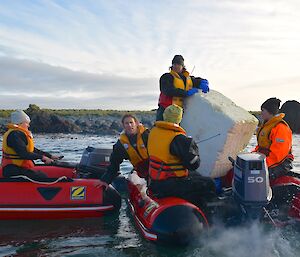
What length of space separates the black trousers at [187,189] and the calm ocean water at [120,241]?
443 mm

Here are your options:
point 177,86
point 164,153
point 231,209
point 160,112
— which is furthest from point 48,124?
point 231,209

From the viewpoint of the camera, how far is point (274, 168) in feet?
19.2

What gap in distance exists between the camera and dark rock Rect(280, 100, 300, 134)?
38750 millimetres

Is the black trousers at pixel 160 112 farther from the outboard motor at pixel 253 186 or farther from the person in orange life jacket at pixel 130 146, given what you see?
the outboard motor at pixel 253 186

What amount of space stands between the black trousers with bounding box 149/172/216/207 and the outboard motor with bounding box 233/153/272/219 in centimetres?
55

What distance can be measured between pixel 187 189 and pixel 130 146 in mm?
1381

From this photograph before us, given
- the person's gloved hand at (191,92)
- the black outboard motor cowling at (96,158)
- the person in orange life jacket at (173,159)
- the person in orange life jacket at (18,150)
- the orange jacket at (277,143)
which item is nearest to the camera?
the person in orange life jacket at (173,159)

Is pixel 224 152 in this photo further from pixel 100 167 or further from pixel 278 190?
pixel 100 167

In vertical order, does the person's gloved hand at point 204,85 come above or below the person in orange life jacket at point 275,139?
above

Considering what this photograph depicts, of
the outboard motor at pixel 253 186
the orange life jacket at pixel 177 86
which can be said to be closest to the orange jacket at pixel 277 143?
the outboard motor at pixel 253 186

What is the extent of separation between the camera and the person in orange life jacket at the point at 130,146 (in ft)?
20.5

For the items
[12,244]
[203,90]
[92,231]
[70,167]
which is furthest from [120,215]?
[203,90]

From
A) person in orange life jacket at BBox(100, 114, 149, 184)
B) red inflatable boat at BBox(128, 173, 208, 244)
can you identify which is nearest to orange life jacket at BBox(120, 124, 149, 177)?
person in orange life jacket at BBox(100, 114, 149, 184)

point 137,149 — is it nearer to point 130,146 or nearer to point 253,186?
point 130,146
